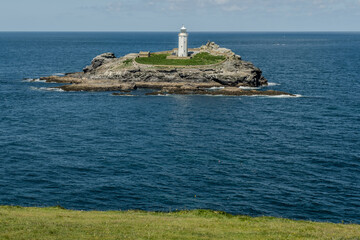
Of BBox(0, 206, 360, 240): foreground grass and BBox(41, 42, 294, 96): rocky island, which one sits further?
BBox(41, 42, 294, 96): rocky island

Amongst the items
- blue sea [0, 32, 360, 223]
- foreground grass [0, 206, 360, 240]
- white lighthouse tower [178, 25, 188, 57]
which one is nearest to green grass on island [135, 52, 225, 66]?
white lighthouse tower [178, 25, 188, 57]

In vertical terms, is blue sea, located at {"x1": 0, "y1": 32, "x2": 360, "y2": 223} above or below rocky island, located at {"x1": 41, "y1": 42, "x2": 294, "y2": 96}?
below

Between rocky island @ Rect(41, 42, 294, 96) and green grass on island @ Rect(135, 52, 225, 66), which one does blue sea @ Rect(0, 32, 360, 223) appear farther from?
green grass on island @ Rect(135, 52, 225, 66)

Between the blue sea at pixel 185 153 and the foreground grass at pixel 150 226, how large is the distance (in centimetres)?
975

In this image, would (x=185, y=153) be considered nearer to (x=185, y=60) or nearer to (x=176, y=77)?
(x=176, y=77)

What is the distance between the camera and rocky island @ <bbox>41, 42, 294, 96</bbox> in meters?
126

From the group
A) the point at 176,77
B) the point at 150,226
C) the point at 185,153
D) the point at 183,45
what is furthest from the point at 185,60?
the point at 150,226

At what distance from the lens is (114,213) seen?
37.9m

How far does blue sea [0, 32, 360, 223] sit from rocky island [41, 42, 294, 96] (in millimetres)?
10199

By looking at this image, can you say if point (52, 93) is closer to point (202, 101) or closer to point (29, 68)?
point (202, 101)

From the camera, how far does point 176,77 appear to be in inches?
5167

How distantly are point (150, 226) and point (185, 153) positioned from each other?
Result: 3505 centimetres

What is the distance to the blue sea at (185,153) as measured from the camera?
49.2m

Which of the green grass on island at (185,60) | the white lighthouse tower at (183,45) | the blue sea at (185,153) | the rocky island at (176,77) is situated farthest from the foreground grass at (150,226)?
the white lighthouse tower at (183,45)
